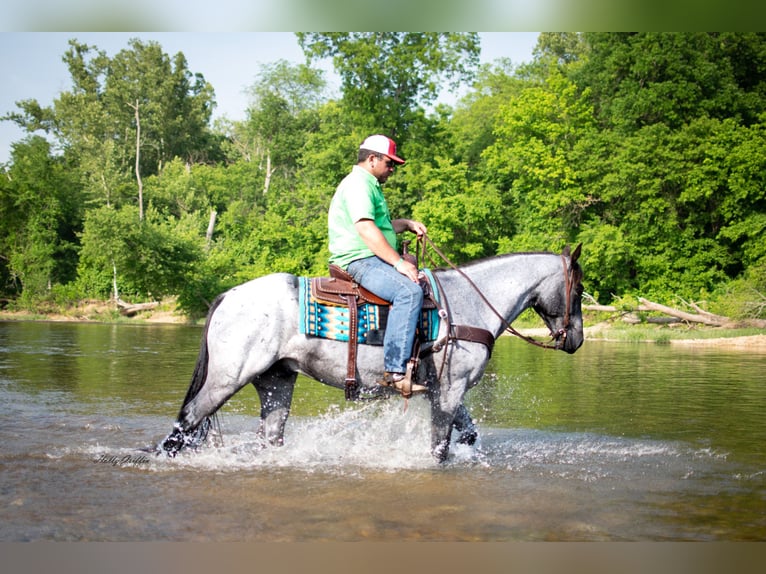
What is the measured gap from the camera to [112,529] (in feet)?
15.6

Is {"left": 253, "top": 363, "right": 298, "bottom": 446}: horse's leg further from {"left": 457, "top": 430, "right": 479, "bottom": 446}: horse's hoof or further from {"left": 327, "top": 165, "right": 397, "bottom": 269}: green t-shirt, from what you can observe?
{"left": 457, "top": 430, "right": 479, "bottom": 446}: horse's hoof

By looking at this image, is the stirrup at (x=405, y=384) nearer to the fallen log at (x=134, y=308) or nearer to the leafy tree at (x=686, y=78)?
the leafy tree at (x=686, y=78)

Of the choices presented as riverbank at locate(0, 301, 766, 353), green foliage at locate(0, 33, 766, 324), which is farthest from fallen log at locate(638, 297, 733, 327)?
green foliage at locate(0, 33, 766, 324)

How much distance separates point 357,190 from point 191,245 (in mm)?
36644

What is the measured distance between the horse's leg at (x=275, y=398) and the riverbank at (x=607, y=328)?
56.3 feet

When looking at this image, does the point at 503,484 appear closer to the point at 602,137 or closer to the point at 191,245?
the point at 602,137

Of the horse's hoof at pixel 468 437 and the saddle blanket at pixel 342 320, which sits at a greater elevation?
the saddle blanket at pixel 342 320

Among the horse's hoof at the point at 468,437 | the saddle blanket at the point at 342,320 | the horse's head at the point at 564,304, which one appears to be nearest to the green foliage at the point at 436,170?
the horse's head at the point at 564,304

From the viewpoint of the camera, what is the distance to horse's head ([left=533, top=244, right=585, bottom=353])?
6.81m

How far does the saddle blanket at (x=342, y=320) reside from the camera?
6254mm

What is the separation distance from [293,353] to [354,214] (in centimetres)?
118

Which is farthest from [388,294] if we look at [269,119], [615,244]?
[269,119]

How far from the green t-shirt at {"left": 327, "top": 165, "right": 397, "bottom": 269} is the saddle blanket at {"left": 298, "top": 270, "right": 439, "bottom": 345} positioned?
1.21 feet

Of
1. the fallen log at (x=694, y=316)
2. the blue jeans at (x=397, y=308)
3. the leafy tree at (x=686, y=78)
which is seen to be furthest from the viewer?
the leafy tree at (x=686, y=78)
